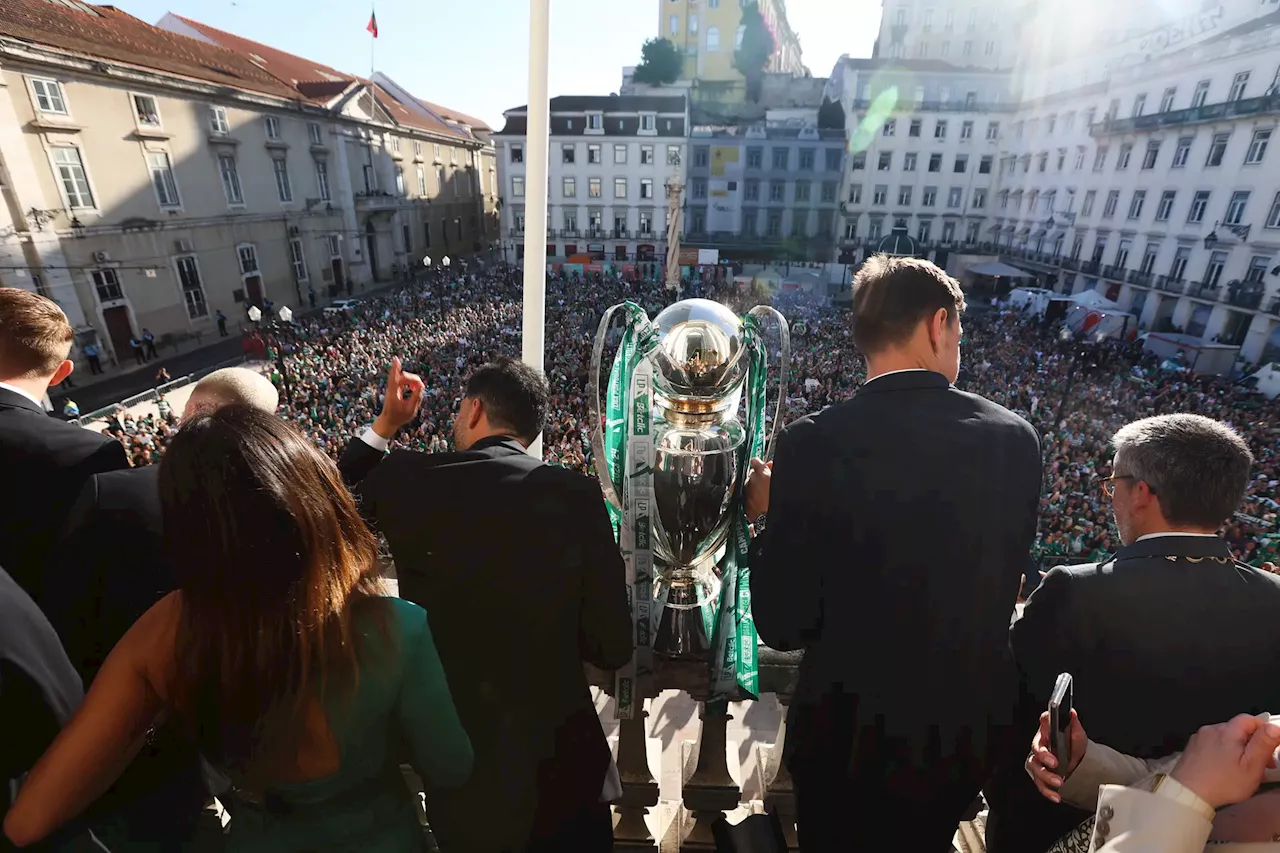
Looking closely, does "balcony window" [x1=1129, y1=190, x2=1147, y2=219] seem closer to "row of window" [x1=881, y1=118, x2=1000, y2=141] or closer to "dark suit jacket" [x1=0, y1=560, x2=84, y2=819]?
"row of window" [x1=881, y1=118, x2=1000, y2=141]

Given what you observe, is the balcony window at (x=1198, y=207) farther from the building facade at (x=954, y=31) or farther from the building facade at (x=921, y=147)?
the building facade at (x=954, y=31)

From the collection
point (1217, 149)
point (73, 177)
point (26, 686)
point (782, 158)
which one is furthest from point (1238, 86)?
point (73, 177)

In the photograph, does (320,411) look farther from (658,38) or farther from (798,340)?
(658,38)

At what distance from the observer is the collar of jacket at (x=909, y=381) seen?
158 centimetres

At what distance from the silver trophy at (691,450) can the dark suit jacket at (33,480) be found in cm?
172

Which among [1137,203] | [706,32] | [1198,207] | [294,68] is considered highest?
[706,32]

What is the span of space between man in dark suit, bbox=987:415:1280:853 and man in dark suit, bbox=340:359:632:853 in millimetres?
1252

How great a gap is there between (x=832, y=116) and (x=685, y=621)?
41884mm

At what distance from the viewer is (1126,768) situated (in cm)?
149

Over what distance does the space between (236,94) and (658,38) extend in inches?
1267

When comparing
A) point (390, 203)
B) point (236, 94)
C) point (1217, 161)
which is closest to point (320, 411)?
point (236, 94)

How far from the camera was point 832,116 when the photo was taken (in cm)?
3725

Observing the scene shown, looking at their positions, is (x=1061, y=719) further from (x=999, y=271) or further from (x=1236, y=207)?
(x=999, y=271)

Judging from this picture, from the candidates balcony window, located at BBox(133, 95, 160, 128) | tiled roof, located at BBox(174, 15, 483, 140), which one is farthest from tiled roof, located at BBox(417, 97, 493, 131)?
balcony window, located at BBox(133, 95, 160, 128)
